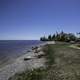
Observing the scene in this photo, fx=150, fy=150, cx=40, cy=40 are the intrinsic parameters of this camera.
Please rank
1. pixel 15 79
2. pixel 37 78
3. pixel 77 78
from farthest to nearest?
pixel 15 79 < pixel 37 78 < pixel 77 78

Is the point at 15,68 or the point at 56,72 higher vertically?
the point at 56,72

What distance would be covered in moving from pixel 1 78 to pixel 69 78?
5649 mm

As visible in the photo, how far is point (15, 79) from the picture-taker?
11.0m

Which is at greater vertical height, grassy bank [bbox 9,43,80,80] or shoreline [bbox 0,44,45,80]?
grassy bank [bbox 9,43,80,80]

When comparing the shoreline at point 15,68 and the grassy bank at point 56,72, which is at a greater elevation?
the grassy bank at point 56,72

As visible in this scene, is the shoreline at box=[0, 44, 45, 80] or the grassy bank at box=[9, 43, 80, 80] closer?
the grassy bank at box=[9, 43, 80, 80]

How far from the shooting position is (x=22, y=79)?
10.5m

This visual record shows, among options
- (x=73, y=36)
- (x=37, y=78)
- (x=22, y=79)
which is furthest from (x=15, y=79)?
(x=73, y=36)

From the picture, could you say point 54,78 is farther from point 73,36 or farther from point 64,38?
point 73,36

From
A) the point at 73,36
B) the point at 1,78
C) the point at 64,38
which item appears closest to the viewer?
the point at 1,78

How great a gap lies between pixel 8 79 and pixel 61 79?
14.4ft

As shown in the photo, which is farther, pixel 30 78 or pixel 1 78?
pixel 1 78

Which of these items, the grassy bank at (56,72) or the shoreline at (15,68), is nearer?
the grassy bank at (56,72)

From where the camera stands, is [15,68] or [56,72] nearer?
[56,72]
